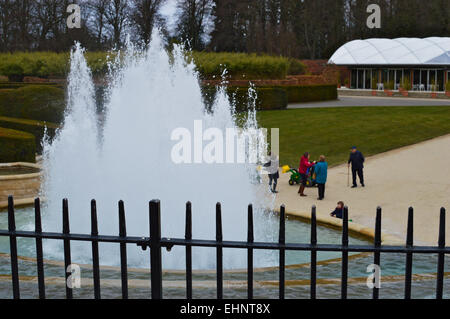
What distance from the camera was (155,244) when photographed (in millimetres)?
4324

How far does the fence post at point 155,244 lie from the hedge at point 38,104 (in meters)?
20.6

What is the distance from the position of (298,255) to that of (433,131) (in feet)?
53.0

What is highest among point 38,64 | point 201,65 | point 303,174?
point 38,64

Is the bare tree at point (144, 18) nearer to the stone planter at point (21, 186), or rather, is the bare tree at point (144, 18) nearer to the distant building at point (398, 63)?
the distant building at point (398, 63)

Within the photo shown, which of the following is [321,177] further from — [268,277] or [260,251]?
[268,277]

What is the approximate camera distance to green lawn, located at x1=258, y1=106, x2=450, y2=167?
71.5ft

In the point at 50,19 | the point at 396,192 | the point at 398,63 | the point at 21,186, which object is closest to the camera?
the point at 21,186

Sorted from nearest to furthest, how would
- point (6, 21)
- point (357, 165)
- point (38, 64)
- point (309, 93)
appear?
point (357, 165) → point (309, 93) → point (38, 64) → point (6, 21)

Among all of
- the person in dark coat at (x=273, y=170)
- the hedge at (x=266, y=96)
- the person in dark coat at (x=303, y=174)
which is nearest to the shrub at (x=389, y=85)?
the hedge at (x=266, y=96)

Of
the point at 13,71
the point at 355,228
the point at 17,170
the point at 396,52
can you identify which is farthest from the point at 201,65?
the point at 355,228

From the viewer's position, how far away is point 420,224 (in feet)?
39.7

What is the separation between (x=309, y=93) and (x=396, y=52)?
1200 cm

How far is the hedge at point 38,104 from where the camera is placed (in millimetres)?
24156

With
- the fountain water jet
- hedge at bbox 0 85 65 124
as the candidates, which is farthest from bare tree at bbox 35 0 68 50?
the fountain water jet
